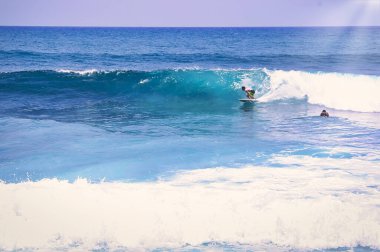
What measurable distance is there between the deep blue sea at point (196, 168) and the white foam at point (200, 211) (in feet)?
0.08

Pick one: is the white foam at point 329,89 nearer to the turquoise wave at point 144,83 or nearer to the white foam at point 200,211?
the turquoise wave at point 144,83

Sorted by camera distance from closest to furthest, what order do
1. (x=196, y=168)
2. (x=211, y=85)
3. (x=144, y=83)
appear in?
(x=196, y=168) → (x=211, y=85) → (x=144, y=83)

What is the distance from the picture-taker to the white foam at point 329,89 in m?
18.5

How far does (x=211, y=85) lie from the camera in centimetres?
2194

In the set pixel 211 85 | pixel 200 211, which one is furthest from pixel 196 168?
pixel 211 85

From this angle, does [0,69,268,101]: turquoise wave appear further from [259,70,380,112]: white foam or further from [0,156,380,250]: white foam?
[0,156,380,250]: white foam

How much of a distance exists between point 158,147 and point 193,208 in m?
4.48

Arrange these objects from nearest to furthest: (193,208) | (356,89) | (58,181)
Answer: (193,208), (58,181), (356,89)

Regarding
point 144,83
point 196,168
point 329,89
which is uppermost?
point 329,89

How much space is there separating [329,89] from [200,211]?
15438mm

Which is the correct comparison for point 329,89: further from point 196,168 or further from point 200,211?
point 200,211

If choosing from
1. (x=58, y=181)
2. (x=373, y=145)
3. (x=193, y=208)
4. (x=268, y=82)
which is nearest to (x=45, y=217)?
(x=58, y=181)

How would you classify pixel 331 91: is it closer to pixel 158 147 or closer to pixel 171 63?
pixel 158 147

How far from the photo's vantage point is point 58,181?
8.40 meters
